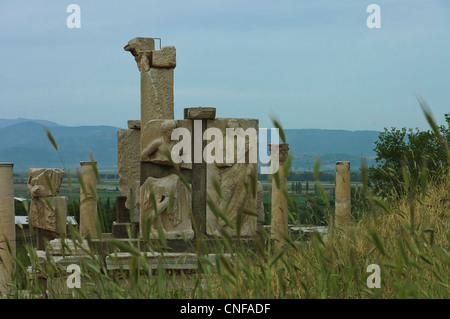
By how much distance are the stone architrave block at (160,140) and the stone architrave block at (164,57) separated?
2.37 meters

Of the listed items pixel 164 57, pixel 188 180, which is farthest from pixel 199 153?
pixel 164 57

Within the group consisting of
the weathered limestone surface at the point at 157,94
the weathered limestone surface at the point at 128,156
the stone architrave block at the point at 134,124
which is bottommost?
the weathered limestone surface at the point at 128,156

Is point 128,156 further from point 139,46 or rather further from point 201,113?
point 201,113

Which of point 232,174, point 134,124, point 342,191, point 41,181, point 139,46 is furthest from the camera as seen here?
point 41,181

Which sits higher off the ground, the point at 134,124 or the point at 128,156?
the point at 134,124

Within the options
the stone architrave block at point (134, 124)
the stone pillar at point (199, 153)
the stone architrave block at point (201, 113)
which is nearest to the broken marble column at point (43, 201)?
the stone architrave block at point (134, 124)

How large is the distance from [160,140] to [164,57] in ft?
9.11

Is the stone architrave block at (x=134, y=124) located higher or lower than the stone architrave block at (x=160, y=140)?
higher

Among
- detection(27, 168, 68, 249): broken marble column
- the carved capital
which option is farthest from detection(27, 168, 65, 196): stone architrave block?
the carved capital

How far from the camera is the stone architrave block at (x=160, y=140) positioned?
366 inches

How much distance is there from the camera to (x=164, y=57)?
11500mm

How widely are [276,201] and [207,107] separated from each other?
187 centimetres

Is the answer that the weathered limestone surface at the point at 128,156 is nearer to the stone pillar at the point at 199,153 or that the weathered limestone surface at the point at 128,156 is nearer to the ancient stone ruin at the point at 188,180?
the ancient stone ruin at the point at 188,180
